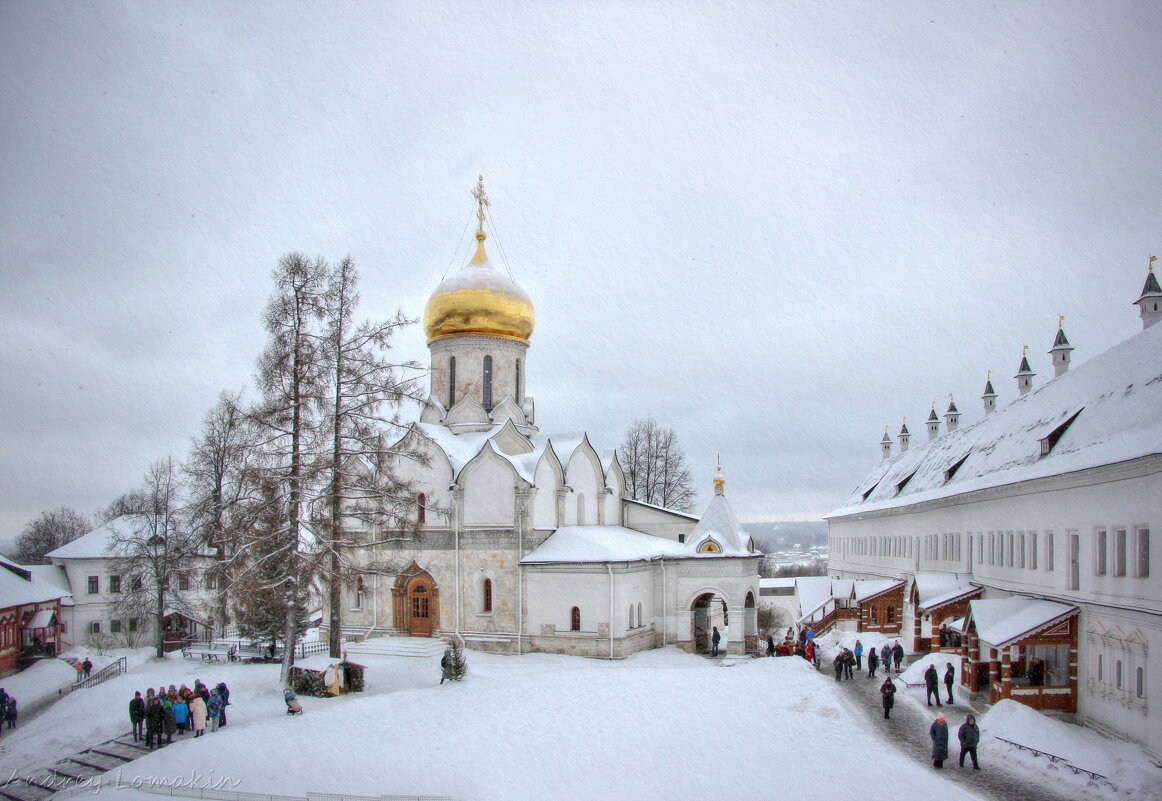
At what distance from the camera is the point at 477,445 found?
2797 cm

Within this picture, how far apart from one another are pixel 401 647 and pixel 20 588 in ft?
47.6

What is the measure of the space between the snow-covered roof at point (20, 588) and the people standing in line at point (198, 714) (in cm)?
1523

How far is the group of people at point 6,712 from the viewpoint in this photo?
18.5m

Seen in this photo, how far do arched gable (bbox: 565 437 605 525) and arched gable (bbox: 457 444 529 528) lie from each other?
2.75m

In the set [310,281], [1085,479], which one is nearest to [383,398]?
[310,281]

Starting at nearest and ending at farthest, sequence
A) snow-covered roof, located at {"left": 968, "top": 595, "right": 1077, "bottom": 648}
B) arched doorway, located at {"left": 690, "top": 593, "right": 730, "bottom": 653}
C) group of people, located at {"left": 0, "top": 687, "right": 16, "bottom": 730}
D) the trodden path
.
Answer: the trodden path → snow-covered roof, located at {"left": 968, "top": 595, "right": 1077, "bottom": 648} → group of people, located at {"left": 0, "top": 687, "right": 16, "bottom": 730} → arched doorway, located at {"left": 690, "top": 593, "right": 730, "bottom": 653}

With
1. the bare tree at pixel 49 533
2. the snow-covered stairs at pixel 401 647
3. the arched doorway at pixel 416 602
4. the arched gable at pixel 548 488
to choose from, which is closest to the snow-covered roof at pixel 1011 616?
the arched gable at pixel 548 488

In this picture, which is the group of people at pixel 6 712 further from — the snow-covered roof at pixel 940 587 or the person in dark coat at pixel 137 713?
the snow-covered roof at pixel 940 587

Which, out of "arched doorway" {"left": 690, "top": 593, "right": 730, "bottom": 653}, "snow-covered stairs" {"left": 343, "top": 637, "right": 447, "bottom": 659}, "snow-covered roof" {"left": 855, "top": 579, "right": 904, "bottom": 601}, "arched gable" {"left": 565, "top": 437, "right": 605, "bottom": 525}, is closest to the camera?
"snow-covered stairs" {"left": 343, "top": 637, "right": 447, "bottom": 659}

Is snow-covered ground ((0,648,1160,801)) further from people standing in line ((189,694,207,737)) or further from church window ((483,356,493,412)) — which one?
church window ((483,356,493,412))

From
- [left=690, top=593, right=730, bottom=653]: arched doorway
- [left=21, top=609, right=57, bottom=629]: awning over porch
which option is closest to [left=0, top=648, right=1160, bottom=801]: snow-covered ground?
[left=690, top=593, right=730, bottom=653]: arched doorway

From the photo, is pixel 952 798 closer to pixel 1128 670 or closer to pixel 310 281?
pixel 1128 670

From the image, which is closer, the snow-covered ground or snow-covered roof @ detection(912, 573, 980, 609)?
the snow-covered ground

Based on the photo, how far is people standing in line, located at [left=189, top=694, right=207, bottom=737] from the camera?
14.5 metres
